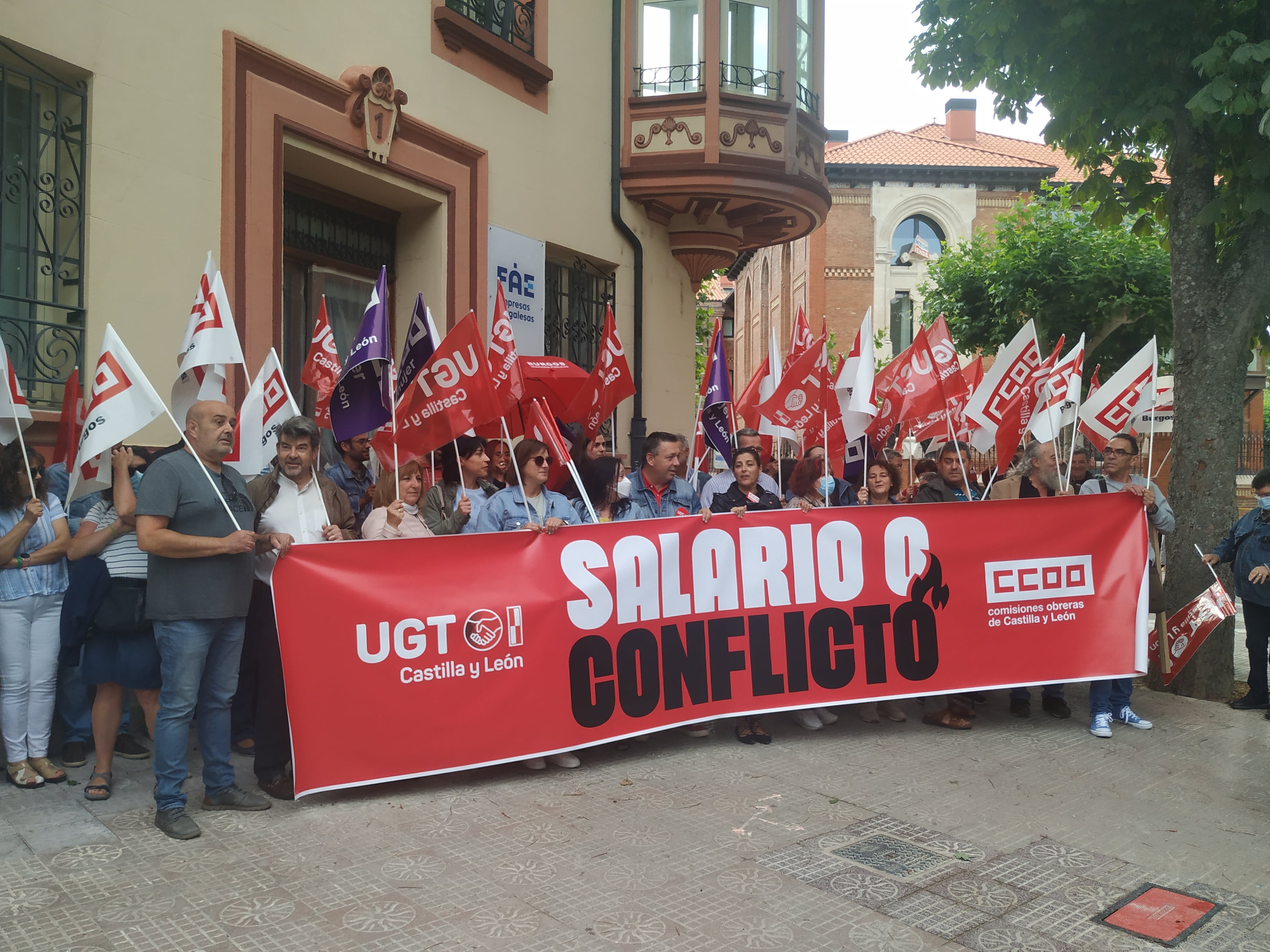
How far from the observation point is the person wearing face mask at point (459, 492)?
6438 mm

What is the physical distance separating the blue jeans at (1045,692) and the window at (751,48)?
749 centimetres

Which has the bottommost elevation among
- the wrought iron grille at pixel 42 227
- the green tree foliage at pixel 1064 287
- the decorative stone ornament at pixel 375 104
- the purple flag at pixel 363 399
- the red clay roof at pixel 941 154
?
the purple flag at pixel 363 399

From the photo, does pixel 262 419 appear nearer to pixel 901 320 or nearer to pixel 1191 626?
pixel 1191 626

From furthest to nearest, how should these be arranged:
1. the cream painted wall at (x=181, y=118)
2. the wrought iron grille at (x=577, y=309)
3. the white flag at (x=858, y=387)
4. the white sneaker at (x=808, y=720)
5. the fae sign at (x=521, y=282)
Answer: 1. the wrought iron grille at (x=577, y=309)
2. the fae sign at (x=521, y=282)
3. the white flag at (x=858, y=387)
4. the white sneaker at (x=808, y=720)
5. the cream painted wall at (x=181, y=118)

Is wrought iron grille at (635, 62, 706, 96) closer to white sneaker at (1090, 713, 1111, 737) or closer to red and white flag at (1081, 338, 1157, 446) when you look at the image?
red and white flag at (1081, 338, 1157, 446)

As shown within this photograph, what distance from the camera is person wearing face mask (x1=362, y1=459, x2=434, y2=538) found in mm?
5840

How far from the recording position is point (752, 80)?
1192 cm

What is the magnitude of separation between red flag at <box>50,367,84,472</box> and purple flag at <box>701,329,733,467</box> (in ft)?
14.5

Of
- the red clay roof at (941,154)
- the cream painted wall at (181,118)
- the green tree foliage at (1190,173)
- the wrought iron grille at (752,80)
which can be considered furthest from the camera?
the red clay roof at (941,154)

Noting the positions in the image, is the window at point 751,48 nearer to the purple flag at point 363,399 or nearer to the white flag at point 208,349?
the purple flag at point 363,399

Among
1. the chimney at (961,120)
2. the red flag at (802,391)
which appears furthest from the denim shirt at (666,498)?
the chimney at (961,120)

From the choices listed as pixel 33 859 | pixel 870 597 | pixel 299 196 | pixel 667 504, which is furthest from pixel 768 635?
pixel 299 196

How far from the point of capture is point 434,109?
9266 millimetres

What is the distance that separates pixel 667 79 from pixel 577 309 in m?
2.95
